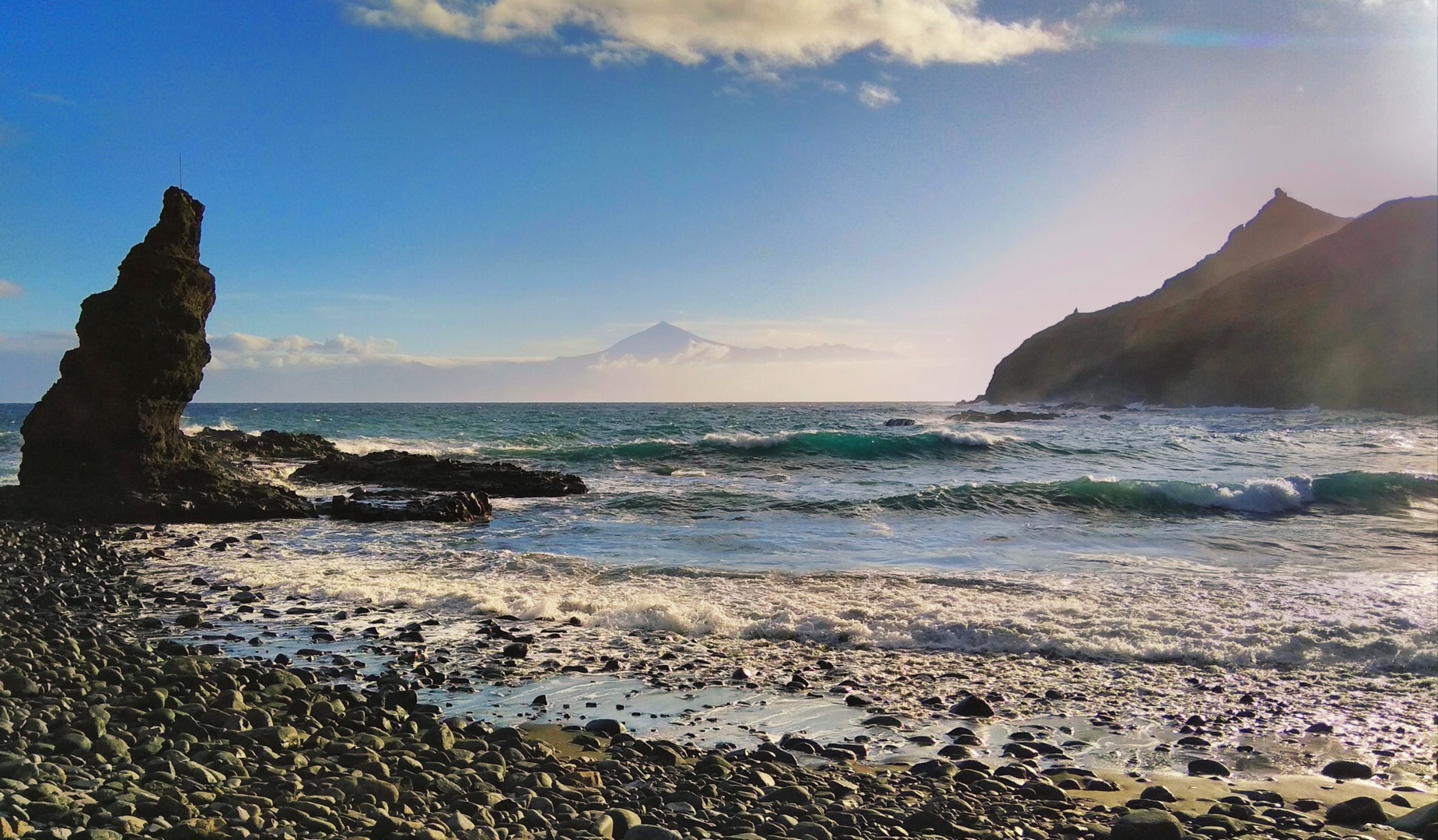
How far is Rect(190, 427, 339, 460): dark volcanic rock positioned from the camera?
95.5 ft

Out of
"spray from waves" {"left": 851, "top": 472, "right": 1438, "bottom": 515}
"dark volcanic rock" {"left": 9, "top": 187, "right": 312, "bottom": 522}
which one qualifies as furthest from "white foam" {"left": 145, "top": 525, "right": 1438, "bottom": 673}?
"spray from waves" {"left": 851, "top": 472, "right": 1438, "bottom": 515}

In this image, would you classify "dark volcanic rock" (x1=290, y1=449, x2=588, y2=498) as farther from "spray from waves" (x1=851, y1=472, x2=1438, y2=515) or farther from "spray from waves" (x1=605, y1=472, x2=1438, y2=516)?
"spray from waves" (x1=851, y1=472, x2=1438, y2=515)

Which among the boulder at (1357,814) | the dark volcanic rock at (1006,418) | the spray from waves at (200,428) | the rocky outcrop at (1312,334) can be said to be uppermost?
the rocky outcrop at (1312,334)

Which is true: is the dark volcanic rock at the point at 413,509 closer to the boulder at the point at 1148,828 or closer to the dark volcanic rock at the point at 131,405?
the dark volcanic rock at the point at 131,405

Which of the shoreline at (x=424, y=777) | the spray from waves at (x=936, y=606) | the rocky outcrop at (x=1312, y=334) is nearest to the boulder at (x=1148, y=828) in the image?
the shoreline at (x=424, y=777)

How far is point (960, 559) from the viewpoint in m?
12.0

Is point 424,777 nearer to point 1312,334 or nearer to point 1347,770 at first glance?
point 1347,770

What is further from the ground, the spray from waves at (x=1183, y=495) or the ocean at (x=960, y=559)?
the spray from waves at (x=1183, y=495)

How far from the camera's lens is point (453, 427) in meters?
58.5

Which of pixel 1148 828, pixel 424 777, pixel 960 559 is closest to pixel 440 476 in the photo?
pixel 960 559

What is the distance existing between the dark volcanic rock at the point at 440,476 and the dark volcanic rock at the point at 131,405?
228 inches

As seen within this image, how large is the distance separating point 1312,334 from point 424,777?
86147mm

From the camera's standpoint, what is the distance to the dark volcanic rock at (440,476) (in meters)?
20.8

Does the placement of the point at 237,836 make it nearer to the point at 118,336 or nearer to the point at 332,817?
A: the point at 332,817
